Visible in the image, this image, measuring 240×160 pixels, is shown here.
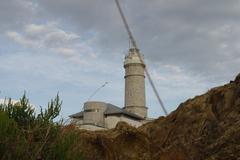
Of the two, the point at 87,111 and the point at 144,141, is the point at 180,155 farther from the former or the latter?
the point at 87,111

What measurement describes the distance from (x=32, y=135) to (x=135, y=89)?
83.8 m

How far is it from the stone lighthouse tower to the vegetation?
79.2m

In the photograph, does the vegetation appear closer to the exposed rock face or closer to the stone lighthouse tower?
the exposed rock face

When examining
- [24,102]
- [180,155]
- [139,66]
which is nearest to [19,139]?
[24,102]

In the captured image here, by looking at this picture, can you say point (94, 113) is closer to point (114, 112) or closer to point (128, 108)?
point (114, 112)

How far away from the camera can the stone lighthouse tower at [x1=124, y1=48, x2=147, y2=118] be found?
97.1 metres

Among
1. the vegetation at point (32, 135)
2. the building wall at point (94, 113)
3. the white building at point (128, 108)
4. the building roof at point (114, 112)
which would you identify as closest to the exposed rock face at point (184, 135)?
the vegetation at point (32, 135)

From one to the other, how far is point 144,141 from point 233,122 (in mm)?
4518

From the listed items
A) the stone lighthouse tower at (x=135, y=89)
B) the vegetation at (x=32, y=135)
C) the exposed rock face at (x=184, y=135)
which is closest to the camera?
the vegetation at (x=32, y=135)

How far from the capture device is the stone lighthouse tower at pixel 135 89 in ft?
318

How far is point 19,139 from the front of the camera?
13922 mm

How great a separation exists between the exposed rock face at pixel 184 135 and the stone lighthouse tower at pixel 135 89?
7233cm

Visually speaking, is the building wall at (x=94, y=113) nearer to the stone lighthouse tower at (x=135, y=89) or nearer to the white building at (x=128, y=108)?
the white building at (x=128, y=108)

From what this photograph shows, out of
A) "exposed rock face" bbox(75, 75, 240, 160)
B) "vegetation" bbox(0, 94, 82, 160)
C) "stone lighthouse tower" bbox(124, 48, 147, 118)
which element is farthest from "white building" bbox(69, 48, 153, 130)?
"vegetation" bbox(0, 94, 82, 160)
